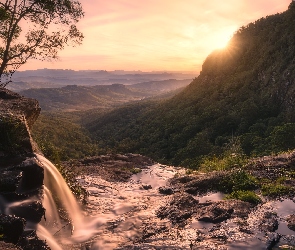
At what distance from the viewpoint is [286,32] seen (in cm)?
4447

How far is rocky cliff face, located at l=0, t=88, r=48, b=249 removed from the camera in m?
7.57

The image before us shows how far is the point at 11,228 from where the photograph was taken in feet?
24.5

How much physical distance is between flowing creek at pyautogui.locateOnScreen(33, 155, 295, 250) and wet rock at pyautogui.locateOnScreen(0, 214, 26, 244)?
0.98 meters

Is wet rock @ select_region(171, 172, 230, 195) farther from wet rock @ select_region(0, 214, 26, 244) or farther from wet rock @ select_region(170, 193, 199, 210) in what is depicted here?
wet rock @ select_region(0, 214, 26, 244)

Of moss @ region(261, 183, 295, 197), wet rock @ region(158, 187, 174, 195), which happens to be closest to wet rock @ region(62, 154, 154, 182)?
wet rock @ region(158, 187, 174, 195)

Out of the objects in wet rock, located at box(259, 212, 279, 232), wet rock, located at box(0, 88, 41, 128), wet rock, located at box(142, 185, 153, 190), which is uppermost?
wet rock, located at box(0, 88, 41, 128)

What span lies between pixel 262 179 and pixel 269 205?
3.04 meters

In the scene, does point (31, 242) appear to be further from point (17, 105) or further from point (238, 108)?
point (238, 108)

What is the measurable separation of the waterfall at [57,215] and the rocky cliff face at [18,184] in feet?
1.55

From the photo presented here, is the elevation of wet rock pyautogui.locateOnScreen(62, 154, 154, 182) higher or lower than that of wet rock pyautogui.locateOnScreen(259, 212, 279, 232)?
lower

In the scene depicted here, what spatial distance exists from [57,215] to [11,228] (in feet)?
10.1

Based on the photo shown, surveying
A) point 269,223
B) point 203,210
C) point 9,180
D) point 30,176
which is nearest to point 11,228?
point 9,180

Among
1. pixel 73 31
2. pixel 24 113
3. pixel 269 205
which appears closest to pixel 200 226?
pixel 269 205

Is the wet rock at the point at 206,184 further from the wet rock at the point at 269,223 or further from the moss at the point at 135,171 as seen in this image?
the moss at the point at 135,171
